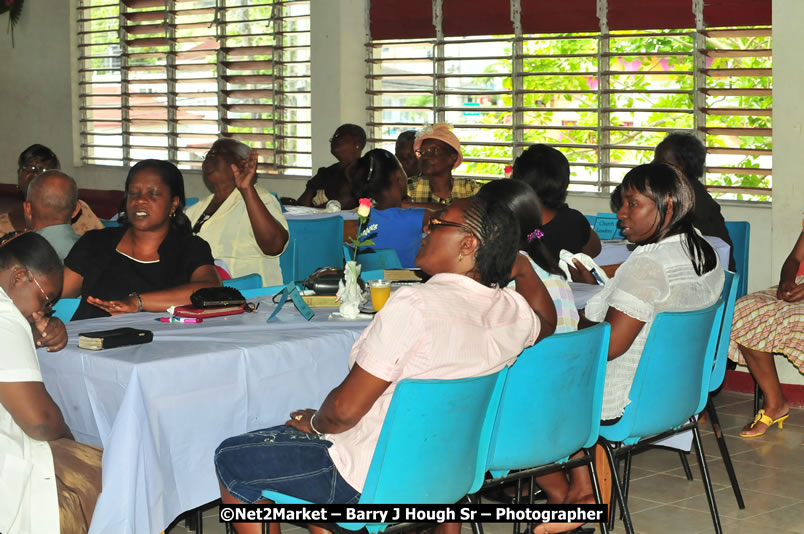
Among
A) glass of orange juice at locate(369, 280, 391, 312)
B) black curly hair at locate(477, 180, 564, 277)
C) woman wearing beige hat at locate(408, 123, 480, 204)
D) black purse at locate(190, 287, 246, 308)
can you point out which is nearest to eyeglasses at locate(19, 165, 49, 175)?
woman wearing beige hat at locate(408, 123, 480, 204)

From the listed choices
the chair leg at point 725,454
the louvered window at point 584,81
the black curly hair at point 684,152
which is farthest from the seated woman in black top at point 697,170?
the chair leg at point 725,454

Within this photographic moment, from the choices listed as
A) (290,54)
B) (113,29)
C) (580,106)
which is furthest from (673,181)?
(113,29)

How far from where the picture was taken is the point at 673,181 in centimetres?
357

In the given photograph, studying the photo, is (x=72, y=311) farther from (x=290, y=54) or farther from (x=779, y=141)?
(x=290, y=54)

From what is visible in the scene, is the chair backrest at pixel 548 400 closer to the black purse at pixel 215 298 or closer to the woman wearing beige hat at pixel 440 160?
the black purse at pixel 215 298

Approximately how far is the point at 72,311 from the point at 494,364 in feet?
5.72

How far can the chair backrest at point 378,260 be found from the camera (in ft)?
15.8

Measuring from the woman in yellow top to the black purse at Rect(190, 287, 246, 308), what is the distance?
1.31 metres

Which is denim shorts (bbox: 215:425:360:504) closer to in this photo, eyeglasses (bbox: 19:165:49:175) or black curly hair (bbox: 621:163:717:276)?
black curly hair (bbox: 621:163:717:276)

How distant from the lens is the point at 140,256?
3766 mm

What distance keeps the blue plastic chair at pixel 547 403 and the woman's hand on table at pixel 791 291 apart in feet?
8.28

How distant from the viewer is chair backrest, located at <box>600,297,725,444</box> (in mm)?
3293

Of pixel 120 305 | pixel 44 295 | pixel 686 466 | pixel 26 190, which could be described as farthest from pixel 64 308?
pixel 686 466

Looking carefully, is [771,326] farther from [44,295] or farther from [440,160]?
[44,295]
